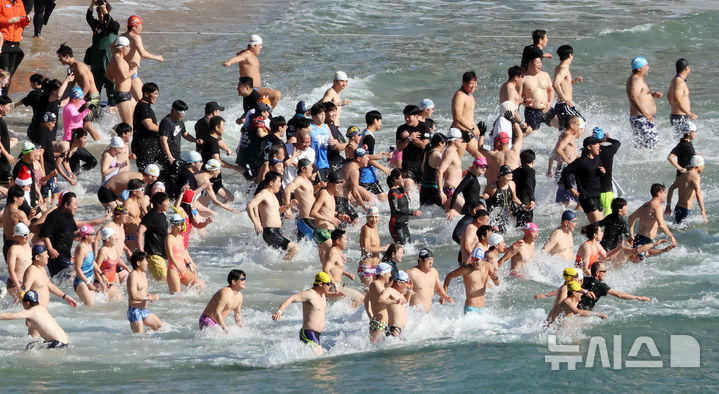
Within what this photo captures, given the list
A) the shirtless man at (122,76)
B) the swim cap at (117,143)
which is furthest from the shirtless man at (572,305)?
the shirtless man at (122,76)

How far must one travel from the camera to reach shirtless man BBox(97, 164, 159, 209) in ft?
47.6

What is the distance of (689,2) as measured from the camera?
34.7 metres

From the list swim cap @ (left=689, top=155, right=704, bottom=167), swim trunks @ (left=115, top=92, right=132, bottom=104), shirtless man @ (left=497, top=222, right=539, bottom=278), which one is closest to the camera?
shirtless man @ (left=497, top=222, right=539, bottom=278)

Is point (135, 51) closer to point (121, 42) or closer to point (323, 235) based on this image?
point (121, 42)

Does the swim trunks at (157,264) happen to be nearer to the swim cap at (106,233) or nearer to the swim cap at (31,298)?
the swim cap at (106,233)

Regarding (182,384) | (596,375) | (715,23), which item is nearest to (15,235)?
(182,384)

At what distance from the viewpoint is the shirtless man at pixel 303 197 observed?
1466cm

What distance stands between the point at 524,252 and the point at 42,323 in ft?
16.8

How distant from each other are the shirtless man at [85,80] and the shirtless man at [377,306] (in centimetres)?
710

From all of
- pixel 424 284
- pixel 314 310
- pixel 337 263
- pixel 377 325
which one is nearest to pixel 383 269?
pixel 377 325

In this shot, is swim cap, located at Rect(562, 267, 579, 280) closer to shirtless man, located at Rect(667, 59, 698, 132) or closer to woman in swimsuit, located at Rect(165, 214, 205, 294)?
woman in swimsuit, located at Rect(165, 214, 205, 294)

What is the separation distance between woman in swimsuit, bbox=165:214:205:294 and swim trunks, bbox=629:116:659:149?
24.7ft

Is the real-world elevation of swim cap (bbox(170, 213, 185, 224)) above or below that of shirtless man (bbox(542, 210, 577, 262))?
above

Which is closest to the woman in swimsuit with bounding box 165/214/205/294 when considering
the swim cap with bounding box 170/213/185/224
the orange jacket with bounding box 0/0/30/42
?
the swim cap with bounding box 170/213/185/224
